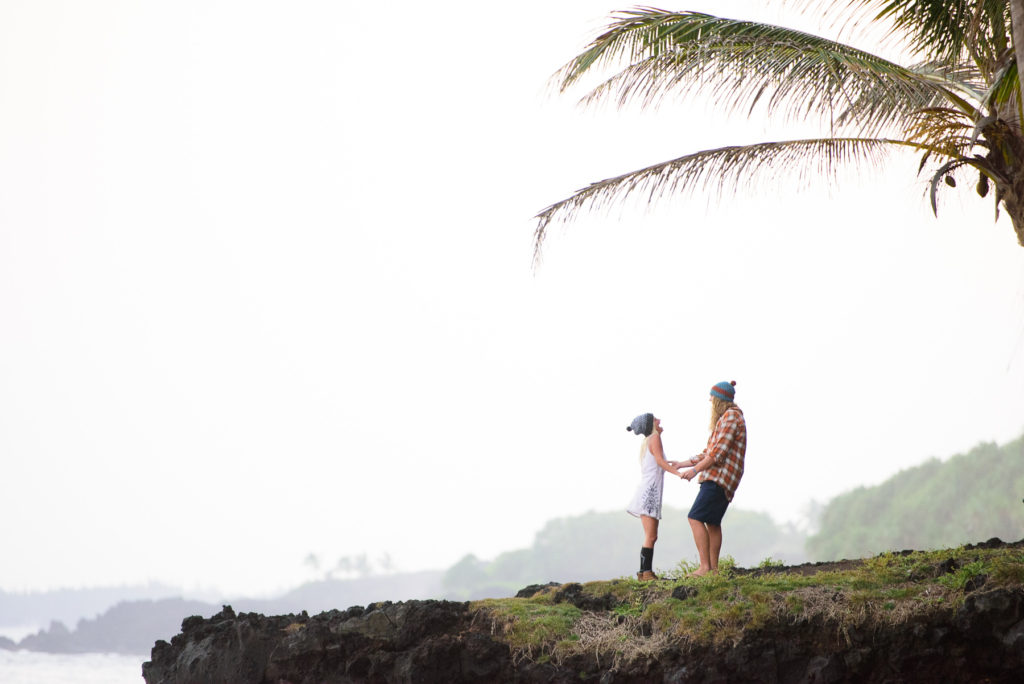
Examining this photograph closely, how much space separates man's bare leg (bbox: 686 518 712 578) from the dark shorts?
0.29ft

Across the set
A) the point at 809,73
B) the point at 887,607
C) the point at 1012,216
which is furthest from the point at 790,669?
the point at 809,73

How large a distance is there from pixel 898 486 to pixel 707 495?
37428 millimetres

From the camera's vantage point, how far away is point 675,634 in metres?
7.60

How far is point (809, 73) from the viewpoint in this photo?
898 cm

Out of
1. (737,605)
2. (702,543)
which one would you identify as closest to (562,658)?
(737,605)

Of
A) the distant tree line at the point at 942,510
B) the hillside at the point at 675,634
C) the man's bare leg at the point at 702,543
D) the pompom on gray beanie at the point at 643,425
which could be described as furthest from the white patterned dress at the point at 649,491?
the distant tree line at the point at 942,510

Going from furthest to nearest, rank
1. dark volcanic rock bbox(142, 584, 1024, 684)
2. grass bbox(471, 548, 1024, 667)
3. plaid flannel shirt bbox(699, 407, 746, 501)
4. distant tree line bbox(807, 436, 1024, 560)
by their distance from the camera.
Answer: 1. distant tree line bbox(807, 436, 1024, 560)
2. plaid flannel shirt bbox(699, 407, 746, 501)
3. grass bbox(471, 548, 1024, 667)
4. dark volcanic rock bbox(142, 584, 1024, 684)

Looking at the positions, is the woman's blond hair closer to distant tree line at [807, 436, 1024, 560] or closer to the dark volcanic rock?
the dark volcanic rock

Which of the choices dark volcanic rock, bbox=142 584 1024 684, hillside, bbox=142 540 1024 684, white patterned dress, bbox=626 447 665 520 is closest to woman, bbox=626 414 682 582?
white patterned dress, bbox=626 447 665 520

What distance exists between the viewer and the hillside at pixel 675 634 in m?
6.92

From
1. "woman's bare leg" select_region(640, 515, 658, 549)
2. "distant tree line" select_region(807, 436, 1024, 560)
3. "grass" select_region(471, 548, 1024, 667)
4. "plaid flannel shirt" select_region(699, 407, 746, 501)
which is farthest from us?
"distant tree line" select_region(807, 436, 1024, 560)

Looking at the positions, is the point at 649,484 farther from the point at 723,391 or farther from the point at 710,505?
the point at 723,391

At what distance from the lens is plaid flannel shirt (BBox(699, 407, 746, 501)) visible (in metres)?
9.08

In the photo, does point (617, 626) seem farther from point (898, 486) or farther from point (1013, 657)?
point (898, 486)
